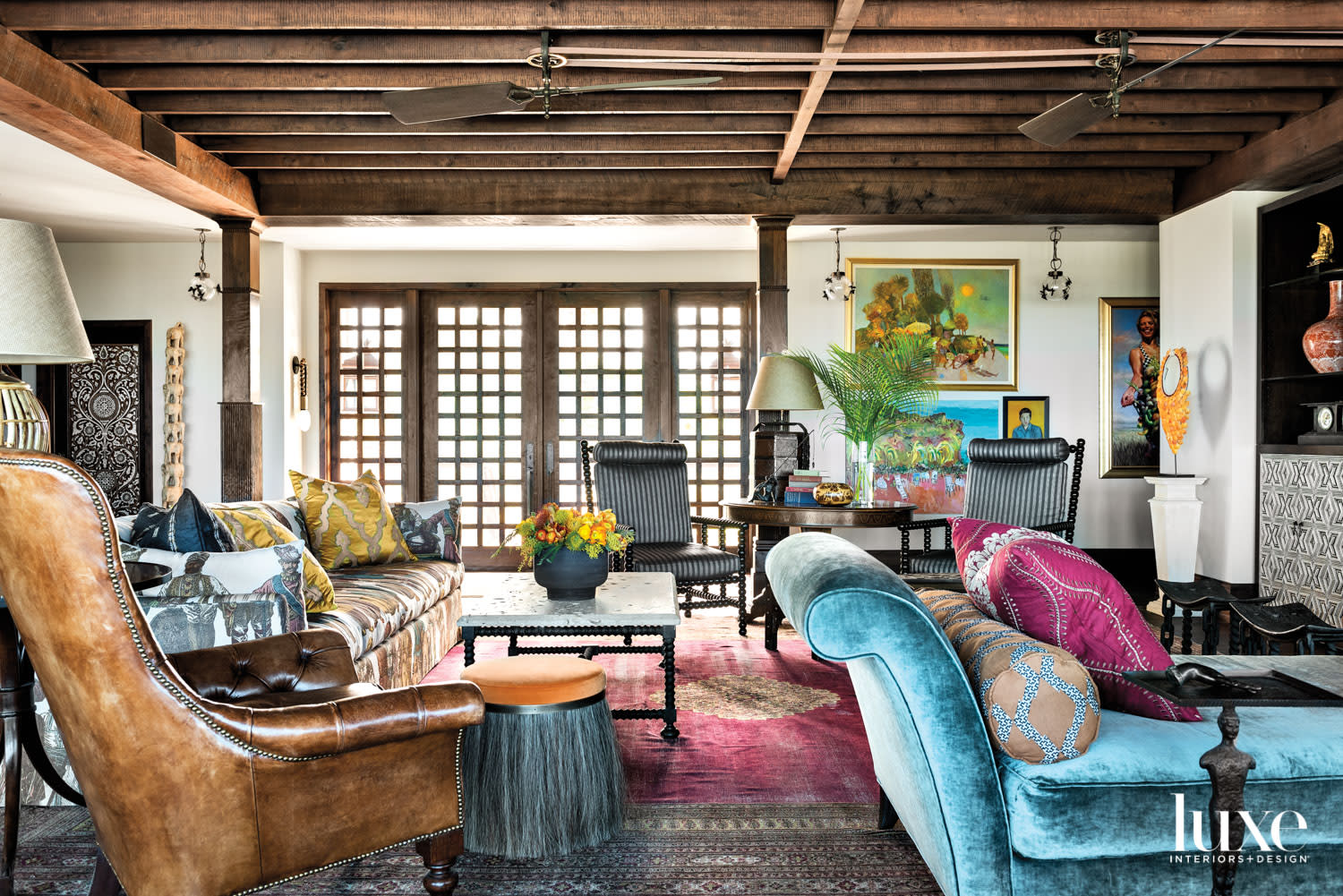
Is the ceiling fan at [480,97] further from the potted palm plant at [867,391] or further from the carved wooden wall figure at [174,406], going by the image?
the carved wooden wall figure at [174,406]

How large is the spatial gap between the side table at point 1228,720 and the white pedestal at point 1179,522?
4.14 m

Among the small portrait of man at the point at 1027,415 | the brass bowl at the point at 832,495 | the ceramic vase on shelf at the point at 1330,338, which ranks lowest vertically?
the brass bowl at the point at 832,495

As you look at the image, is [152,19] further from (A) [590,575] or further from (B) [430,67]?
(A) [590,575]

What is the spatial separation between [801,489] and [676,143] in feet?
6.60

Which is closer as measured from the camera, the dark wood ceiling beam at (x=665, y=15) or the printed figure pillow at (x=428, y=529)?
the dark wood ceiling beam at (x=665, y=15)

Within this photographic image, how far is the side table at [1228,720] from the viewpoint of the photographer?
1.62 metres

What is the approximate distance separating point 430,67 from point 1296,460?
4859 mm

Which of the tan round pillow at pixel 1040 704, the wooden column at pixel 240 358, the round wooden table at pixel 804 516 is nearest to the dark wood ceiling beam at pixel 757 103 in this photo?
the wooden column at pixel 240 358

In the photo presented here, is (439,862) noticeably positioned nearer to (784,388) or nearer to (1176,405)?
(784,388)

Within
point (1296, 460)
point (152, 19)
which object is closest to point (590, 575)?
point (152, 19)

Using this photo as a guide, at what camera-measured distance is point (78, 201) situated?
6227 mm

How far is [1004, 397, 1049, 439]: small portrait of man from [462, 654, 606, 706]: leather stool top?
5.38 m

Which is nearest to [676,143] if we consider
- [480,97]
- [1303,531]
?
[480,97]

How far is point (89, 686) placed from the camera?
165cm
